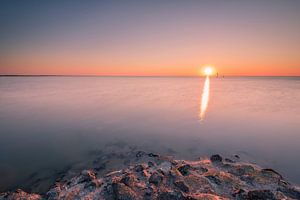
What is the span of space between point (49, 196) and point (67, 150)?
5.22 meters

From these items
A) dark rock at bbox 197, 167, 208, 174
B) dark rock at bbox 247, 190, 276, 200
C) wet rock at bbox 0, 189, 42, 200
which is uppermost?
dark rock at bbox 247, 190, 276, 200

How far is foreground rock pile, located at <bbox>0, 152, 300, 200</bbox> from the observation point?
7.02 meters

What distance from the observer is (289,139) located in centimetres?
1503

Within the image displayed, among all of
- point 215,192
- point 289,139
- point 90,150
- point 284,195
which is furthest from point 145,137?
point 289,139

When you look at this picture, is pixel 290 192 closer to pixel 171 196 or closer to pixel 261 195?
pixel 261 195

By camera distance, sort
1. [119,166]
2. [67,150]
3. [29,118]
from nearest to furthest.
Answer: [119,166], [67,150], [29,118]

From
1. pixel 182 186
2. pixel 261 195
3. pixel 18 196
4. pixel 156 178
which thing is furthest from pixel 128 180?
pixel 261 195

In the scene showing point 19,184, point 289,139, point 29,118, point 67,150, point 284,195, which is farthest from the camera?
point 29,118

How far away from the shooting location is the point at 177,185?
7.72 m

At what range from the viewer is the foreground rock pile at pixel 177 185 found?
23.0ft

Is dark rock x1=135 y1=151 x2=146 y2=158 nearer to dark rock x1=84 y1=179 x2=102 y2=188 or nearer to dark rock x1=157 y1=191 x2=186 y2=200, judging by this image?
dark rock x1=84 y1=179 x2=102 y2=188

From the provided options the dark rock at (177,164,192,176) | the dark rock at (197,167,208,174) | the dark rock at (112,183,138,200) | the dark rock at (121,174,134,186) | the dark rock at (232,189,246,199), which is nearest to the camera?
the dark rock at (112,183,138,200)

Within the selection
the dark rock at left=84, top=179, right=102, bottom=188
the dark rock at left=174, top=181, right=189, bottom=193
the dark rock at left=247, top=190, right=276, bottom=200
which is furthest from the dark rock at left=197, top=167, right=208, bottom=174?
the dark rock at left=84, top=179, right=102, bottom=188

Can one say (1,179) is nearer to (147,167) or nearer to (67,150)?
(67,150)
